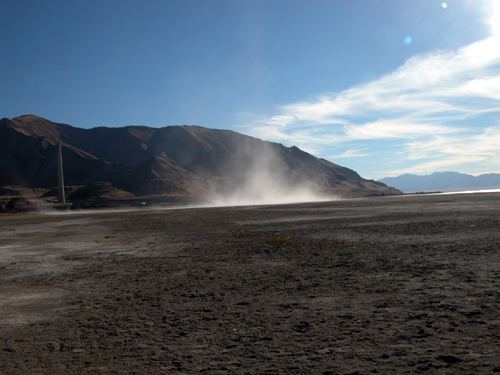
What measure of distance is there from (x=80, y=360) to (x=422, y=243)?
15.5 meters

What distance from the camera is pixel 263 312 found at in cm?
965

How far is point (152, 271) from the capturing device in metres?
16.0

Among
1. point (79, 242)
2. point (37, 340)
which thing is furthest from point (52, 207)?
point (37, 340)

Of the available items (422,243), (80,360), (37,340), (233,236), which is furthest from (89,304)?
(233,236)

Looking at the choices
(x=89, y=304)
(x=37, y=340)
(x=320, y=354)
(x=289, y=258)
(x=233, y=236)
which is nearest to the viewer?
(x=320, y=354)

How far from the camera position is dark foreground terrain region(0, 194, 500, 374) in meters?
6.85

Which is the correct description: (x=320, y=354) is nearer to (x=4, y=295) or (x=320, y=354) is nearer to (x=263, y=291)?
(x=263, y=291)

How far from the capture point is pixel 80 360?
7305mm

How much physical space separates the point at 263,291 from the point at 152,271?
560 centimetres

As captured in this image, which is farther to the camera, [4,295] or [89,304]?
[4,295]

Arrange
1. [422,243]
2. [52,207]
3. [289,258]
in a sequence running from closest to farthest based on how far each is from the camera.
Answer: [289,258] → [422,243] → [52,207]

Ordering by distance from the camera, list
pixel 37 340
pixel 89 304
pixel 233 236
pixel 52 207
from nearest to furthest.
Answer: pixel 37 340 → pixel 89 304 → pixel 233 236 → pixel 52 207

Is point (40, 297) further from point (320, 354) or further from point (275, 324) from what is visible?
point (320, 354)

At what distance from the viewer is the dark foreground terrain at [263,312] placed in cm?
685
